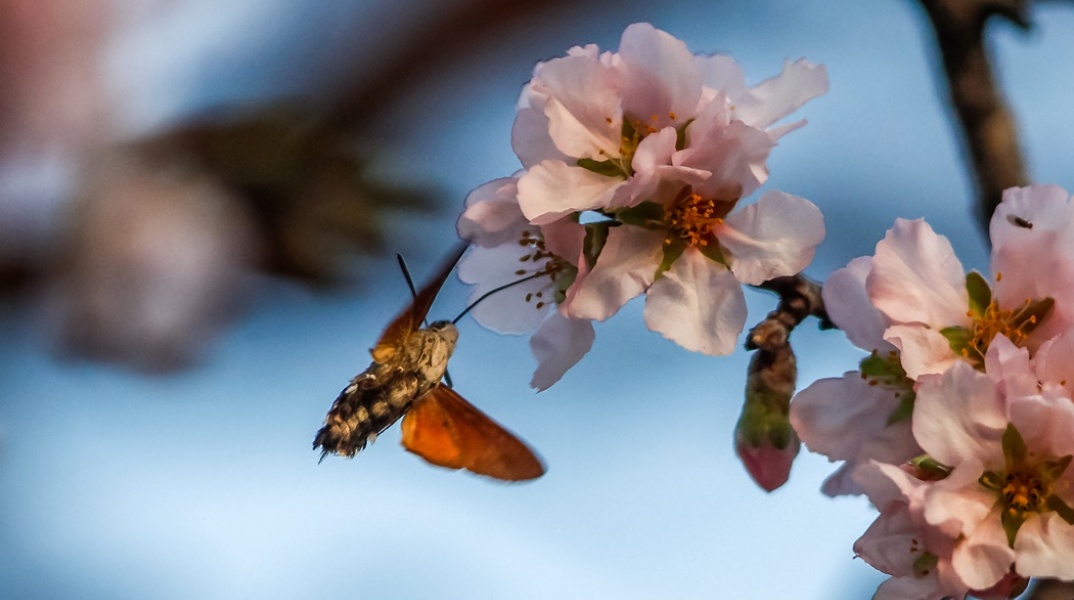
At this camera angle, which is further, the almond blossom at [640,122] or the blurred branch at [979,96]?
the blurred branch at [979,96]

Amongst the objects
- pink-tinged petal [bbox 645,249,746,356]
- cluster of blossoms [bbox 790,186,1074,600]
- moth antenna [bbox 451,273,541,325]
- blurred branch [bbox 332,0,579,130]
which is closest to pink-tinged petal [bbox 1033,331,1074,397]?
cluster of blossoms [bbox 790,186,1074,600]

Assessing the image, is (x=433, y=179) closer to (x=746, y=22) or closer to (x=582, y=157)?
(x=746, y=22)

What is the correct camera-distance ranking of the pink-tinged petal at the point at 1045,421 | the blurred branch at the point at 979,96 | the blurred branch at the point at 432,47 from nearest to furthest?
1. the pink-tinged petal at the point at 1045,421
2. the blurred branch at the point at 979,96
3. the blurred branch at the point at 432,47

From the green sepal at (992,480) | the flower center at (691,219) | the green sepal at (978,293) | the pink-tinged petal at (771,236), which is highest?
the flower center at (691,219)

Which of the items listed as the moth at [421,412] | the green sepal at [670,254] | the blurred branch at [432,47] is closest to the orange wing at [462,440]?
the moth at [421,412]

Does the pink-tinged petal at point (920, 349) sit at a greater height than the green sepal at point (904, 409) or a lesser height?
greater

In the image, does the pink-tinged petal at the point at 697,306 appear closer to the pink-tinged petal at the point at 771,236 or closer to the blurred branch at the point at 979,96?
the pink-tinged petal at the point at 771,236

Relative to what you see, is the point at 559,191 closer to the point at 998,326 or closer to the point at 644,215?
the point at 644,215
